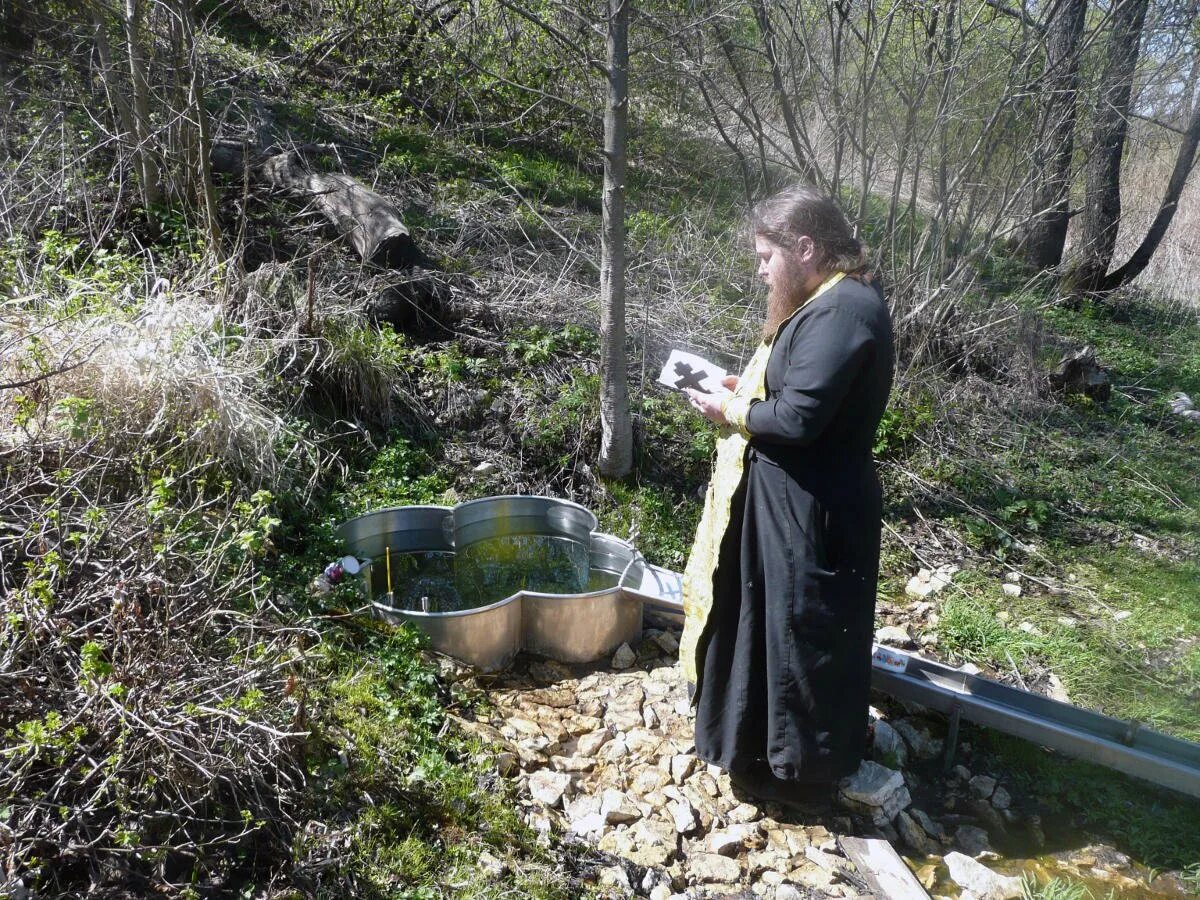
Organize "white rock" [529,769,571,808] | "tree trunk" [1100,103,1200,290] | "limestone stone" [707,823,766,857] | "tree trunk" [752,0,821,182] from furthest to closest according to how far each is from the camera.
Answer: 1. "tree trunk" [1100,103,1200,290]
2. "tree trunk" [752,0,821,182]
3. "white rock" [529,769,571,808]
4. "limestone stone" [707,823,766,857]

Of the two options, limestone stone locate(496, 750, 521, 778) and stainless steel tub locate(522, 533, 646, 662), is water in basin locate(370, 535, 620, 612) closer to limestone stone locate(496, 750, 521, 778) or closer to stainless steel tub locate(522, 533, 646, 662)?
stainless steel tub locate(522, 533, 646, 662)

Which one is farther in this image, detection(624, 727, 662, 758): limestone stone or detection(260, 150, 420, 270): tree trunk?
detection(260, 150, 420, 270): tree trunk

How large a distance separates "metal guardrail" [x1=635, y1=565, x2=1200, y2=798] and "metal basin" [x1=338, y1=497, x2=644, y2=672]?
1256mm

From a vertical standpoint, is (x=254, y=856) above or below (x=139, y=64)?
below

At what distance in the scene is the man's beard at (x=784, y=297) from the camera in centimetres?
323

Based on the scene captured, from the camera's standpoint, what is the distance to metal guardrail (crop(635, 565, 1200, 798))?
358cm

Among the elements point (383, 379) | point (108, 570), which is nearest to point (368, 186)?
point (383, 379)

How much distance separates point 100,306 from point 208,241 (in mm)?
1288

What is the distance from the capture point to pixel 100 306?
4770mm

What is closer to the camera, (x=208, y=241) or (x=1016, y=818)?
(x=1016, y=818)

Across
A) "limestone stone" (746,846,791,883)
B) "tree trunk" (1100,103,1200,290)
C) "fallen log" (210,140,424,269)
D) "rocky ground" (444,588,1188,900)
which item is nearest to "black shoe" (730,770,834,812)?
"rocky ground" (444,588,1188,900)

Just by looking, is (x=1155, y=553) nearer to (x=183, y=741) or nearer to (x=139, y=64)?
(x=183, y=741)

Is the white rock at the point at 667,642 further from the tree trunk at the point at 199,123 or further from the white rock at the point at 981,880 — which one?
the tree trunk at the point at 199,123

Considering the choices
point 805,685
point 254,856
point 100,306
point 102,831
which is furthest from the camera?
point 100,306
